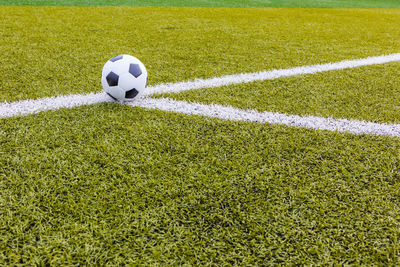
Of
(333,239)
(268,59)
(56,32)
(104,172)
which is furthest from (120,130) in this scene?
(56,32)

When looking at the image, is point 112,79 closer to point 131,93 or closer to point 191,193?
point 131,93

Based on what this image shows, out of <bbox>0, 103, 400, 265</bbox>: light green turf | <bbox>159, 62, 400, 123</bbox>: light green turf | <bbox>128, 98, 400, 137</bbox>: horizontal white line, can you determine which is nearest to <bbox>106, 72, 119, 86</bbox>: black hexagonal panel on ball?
<bbox>128, 98, 400, 137</bbox>: horizontal white line

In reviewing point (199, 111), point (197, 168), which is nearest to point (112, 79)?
point (199, 111)

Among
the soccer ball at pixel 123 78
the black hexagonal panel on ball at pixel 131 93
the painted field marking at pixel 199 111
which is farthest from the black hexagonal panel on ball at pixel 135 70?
the painted field marking at pixel 199 111

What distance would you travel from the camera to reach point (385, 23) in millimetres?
6969

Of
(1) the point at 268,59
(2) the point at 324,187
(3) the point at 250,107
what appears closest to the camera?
(2) the point at 324,187

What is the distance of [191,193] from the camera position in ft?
5.20

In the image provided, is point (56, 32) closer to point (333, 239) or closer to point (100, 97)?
point (100, 97)

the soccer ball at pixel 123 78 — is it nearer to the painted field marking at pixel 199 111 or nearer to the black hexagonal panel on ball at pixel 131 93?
the black hexagonal panel on ball at pixel 131 93

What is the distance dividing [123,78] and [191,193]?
4.17ft

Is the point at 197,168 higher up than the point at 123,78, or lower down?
lower down

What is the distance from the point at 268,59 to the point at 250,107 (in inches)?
62.5

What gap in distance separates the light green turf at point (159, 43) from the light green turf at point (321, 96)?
0.49 meters

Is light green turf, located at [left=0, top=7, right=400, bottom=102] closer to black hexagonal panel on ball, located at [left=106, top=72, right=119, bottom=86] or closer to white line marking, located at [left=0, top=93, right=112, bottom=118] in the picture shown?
white line marking, located at [left=0, top=93, right=112, bottom=118]
